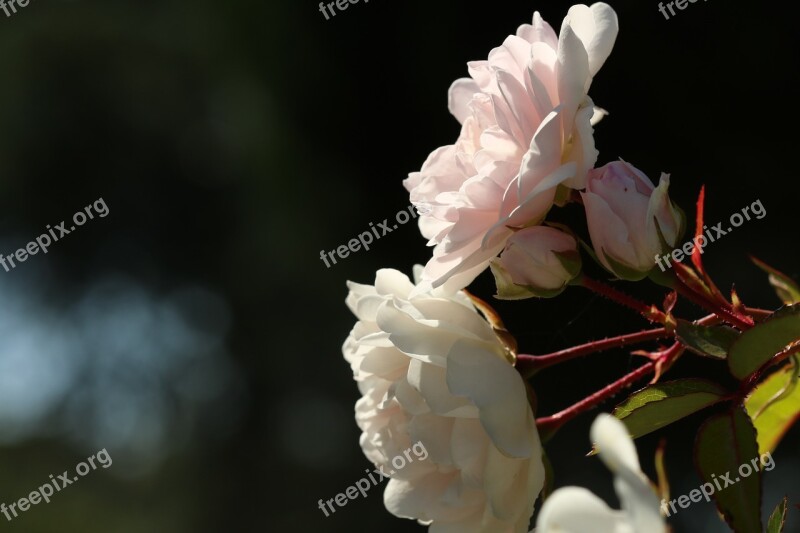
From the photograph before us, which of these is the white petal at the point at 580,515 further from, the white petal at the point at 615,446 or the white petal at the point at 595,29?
the white petal at the point at 595,29

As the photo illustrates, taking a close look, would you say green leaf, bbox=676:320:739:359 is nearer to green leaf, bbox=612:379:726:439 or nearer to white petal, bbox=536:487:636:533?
green leaf, bbox=612:379:726:439

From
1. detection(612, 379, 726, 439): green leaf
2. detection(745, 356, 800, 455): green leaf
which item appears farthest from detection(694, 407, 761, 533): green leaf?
detection(745, 356, 800, 455): green leaf

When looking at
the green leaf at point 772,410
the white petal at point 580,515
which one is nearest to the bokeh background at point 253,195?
the green leaf at point 772,410

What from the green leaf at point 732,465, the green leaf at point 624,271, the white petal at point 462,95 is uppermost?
the white petal at point 462,95

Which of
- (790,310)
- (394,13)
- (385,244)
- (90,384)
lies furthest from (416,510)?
(90,384)

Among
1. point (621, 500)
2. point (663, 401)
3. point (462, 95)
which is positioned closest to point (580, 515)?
point (621, 500)

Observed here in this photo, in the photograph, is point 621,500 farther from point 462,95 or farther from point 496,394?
point 462,95

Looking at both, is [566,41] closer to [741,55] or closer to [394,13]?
[741,55]
